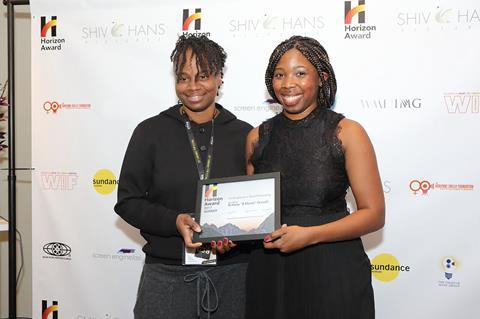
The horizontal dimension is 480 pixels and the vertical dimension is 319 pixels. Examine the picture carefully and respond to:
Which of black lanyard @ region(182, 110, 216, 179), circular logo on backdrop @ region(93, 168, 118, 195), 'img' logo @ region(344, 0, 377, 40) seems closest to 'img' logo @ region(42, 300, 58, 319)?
circular logo on backdrop @ region(93, 168, 118, 195)

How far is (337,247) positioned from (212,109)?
2.61ft

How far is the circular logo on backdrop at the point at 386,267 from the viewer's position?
3113mm

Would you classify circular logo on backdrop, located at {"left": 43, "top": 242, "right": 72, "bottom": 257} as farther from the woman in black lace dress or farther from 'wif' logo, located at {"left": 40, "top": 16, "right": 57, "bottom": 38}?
the woman in black lace dress

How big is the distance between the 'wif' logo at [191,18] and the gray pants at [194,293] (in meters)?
1.67

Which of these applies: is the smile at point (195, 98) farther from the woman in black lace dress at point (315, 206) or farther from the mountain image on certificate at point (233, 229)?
the mountain image on certificate at point (233, 229)

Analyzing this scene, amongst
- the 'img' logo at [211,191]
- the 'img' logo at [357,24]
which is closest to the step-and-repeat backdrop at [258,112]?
the 'img' logo at [357,24]

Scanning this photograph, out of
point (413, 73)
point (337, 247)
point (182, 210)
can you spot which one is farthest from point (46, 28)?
point (337, 247)

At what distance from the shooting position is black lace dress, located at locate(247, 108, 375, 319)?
192cm

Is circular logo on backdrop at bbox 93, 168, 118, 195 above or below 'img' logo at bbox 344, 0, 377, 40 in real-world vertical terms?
below

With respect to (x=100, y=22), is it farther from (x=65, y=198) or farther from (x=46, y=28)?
(x=65, y=198)

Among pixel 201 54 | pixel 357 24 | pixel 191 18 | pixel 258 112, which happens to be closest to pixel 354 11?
pixel 357 24

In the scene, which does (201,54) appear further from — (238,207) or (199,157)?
(238,207)

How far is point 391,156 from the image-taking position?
3.07 metres

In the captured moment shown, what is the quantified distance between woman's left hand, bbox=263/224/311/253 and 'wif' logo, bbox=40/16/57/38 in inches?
93.1
